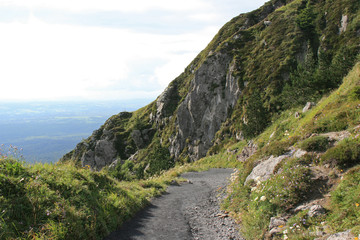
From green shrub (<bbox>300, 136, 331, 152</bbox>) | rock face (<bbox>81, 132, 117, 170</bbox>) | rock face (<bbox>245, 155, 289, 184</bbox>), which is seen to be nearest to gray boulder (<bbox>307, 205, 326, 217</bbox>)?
rock face (<bbox>245, 155, 289, 184</bbox>)

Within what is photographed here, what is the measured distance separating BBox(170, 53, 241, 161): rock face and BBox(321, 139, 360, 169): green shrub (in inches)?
2456

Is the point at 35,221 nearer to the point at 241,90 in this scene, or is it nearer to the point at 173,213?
the point at 173,213

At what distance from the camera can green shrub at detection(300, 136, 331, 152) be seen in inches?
479

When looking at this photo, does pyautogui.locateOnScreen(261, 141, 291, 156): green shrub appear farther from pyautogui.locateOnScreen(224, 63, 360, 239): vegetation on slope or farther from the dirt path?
the dirt path

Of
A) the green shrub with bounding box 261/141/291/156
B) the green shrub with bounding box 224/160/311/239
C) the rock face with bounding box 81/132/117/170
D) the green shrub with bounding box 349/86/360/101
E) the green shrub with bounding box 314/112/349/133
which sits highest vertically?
the green shrub with bounding box 349/86/360/101

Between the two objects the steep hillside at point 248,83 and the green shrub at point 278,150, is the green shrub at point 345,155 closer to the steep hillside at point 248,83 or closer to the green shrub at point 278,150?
the green shrub at point 278,150

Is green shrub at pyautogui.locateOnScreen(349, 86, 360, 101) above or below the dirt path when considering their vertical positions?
above

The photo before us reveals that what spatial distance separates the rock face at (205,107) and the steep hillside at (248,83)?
1.09ft

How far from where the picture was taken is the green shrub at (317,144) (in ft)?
39.9

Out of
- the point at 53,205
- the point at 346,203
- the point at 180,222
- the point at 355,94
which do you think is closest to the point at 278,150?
the point at 355,94

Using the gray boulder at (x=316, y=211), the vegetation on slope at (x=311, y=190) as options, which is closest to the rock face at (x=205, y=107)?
the vegetation on slope at (x=311, y=190)

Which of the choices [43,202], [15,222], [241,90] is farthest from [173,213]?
[241,90]

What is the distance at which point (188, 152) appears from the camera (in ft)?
264

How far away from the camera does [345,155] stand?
10.1 m
